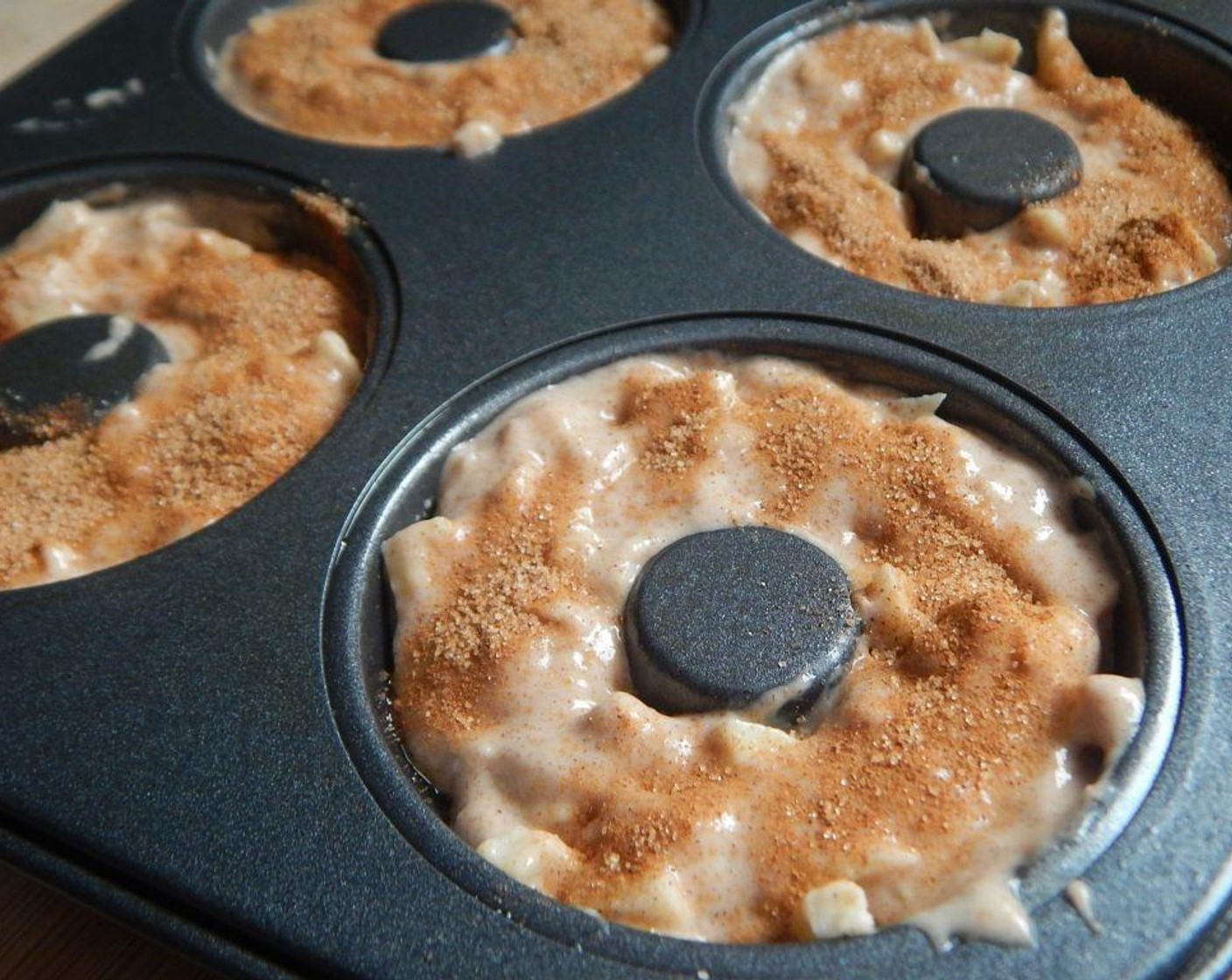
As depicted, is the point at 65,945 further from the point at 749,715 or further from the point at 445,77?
the point at 445,77

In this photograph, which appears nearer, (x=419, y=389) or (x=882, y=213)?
(x=419, y=389)

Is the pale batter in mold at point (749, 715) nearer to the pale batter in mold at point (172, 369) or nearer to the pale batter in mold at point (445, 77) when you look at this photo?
the pale batter in mold at point (172, 369)

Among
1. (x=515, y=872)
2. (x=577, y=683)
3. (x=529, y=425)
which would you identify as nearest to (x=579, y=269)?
(x=529, y=425)

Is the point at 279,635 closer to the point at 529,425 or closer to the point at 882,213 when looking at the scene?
the point at 529,425

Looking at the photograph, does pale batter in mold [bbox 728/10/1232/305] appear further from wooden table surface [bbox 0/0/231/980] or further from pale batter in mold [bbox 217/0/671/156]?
wooden table surface [bbox 0/0/231/980]

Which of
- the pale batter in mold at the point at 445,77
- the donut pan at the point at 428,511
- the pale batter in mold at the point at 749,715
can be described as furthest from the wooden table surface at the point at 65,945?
the pale batter in mold at the point at 445,77

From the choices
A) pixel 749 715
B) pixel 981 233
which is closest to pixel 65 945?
pixel 749 715
